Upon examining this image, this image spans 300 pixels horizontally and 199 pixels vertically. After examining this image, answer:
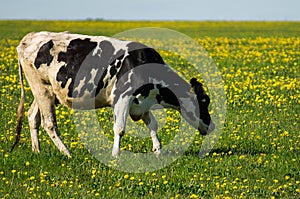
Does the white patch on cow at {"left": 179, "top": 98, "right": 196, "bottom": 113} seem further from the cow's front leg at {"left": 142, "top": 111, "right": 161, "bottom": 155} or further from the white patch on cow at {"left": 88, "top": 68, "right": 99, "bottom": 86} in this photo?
the white patch on cow at {"left": 88, "top": 68, "right": 99, "bottom": 86}

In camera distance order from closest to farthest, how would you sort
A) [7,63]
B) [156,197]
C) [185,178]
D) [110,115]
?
1. [156,197]
2. [185,178]
3. [110,115]
4. [7,63]

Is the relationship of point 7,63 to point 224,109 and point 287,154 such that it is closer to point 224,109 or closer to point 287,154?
point 224,109

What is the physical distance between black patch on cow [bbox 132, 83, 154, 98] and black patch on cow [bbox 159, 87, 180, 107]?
0.24 meters

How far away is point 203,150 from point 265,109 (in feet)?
13.3

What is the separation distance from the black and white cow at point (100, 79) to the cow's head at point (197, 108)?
18 millimetres

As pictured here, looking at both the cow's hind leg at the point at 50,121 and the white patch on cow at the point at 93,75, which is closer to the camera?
the white patch on cow at the point at 93,75

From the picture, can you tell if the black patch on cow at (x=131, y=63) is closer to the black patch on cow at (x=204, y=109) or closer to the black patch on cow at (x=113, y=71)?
the black patch on cow at (x=113, y=71)

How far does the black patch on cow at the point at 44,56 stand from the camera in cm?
1128

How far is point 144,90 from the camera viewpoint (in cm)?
1110

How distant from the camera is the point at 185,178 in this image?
970 cm

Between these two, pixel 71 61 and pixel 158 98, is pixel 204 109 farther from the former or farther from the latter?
pixel 71 61

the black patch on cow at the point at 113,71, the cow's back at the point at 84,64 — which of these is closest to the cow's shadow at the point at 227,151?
the cow's back at the point at 84,64

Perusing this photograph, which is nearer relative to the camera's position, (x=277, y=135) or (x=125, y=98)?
(x=125, y=98)

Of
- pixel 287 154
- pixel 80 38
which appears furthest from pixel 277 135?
pixel 80 38
